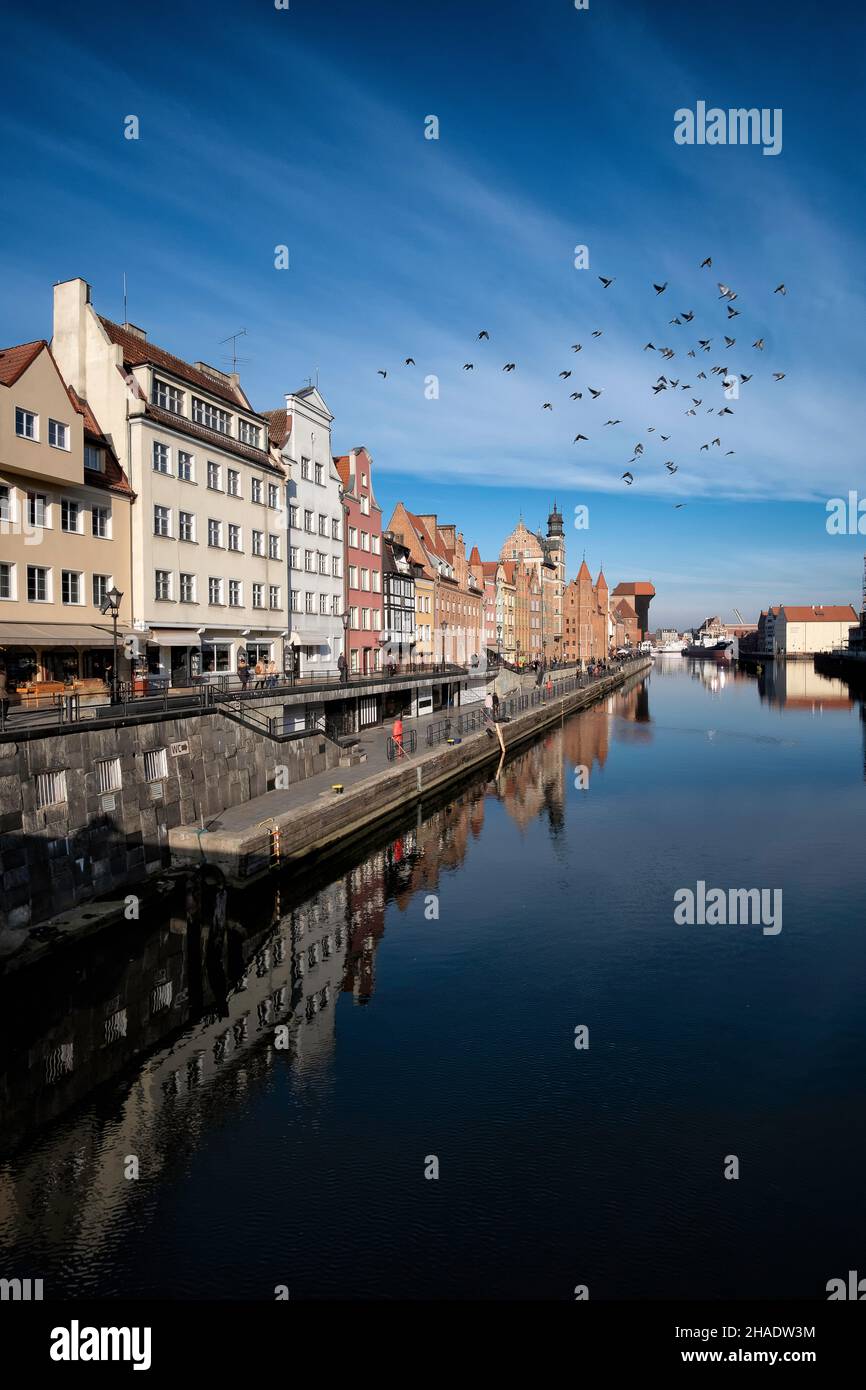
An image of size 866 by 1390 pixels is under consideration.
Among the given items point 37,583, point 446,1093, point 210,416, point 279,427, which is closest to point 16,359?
point 37,583

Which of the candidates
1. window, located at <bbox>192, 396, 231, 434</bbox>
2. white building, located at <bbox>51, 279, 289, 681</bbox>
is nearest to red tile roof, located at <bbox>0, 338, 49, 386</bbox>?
white building, located at <bbox>51, 279, 289, 681</bbox>

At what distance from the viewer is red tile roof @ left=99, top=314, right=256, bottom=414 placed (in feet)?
95.8

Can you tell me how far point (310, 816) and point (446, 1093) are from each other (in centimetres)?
1270

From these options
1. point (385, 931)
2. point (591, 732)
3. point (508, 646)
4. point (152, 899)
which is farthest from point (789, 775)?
point (508, 646)

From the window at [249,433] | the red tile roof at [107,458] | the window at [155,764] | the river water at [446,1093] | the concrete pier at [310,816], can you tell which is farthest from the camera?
the window at [249,433]

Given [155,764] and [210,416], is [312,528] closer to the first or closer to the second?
[210,416]

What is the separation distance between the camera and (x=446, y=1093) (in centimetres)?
1274

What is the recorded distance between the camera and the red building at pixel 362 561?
48.2 m

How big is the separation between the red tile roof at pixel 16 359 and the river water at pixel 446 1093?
1505 centimetres

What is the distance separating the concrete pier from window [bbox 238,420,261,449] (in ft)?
51.7

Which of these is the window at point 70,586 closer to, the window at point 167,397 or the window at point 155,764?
the window at point 155,764

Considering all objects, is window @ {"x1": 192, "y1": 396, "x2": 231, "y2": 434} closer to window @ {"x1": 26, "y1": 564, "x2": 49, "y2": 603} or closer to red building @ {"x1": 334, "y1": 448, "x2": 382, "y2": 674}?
window @ {"x1": 26, "y1": 564, "x2": 49, "y2": 603}

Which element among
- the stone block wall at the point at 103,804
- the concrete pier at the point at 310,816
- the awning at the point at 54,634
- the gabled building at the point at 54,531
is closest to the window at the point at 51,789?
the stone block wall at the point at 103,804
